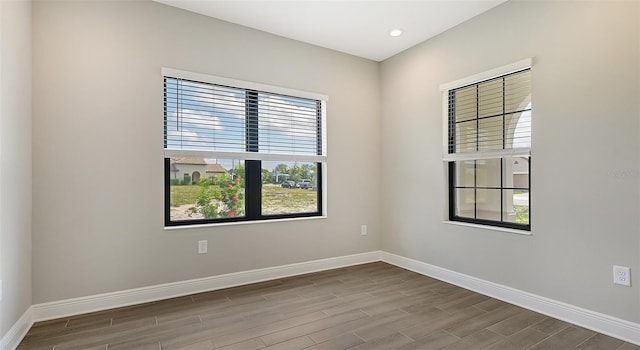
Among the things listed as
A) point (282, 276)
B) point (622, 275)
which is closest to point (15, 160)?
point (282, 276)

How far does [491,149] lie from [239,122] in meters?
2.56

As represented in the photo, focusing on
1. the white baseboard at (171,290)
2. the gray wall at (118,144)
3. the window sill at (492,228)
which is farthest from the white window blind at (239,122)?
the window sill at (492,228)

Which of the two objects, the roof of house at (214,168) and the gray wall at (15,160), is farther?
the roof of house at (214,168)

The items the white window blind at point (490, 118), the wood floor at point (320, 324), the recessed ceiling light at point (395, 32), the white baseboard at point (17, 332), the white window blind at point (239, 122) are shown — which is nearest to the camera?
the white baseboard at point (17, 332)

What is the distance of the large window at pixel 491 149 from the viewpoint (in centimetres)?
292

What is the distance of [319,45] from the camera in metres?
3.92

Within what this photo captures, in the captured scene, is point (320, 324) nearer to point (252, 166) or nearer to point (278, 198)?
point (278, 198)

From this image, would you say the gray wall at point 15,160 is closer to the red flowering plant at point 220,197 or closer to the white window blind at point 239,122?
the white window blind at point 239,122

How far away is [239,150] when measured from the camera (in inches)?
136

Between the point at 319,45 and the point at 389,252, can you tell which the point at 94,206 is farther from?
the point at 389,252

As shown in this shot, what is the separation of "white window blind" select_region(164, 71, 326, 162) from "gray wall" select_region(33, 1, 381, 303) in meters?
0.13

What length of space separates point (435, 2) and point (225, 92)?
220 centimetres

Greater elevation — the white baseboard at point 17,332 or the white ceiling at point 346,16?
the white ceiling at point 346,16

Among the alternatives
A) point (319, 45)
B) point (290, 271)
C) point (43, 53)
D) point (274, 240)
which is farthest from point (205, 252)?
point (319, 45)
